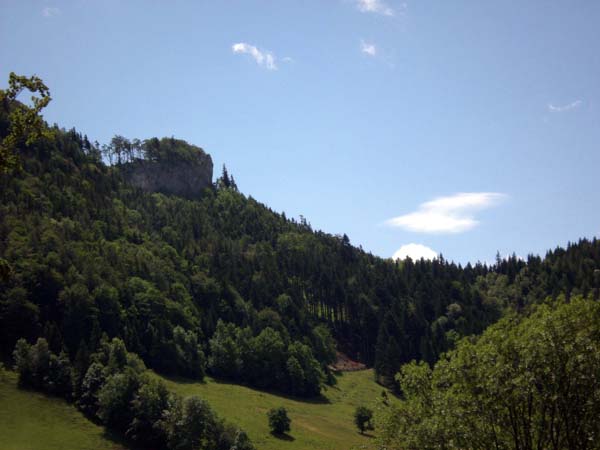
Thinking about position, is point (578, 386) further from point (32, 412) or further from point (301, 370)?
point (301, 370)

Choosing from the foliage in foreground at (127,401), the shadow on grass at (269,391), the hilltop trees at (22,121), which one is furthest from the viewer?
the shadow on grass at (269,391)

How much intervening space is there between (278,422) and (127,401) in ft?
87.7

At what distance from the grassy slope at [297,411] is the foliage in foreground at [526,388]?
60000mm

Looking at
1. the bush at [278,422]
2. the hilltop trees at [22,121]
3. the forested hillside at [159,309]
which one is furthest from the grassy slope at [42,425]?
the hilltop trees at [22,121]

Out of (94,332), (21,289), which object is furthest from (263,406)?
(21,289)

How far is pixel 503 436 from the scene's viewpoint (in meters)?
31.0

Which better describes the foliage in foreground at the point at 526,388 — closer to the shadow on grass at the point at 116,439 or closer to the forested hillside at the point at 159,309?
the shadow on grass at the point at 116,439

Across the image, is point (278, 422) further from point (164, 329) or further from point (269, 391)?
point (164, 329)

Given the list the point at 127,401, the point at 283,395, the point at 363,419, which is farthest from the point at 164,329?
the point at 363,419

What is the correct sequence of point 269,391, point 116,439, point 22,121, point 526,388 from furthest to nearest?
1. point 269,391
2. point 116,439
3. point 526,388
4. point 22,121

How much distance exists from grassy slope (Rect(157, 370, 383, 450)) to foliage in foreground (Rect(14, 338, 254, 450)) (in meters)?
11.3

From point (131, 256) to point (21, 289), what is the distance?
1999 inches

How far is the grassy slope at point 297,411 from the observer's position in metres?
95.1

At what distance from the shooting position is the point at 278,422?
9894 cm
